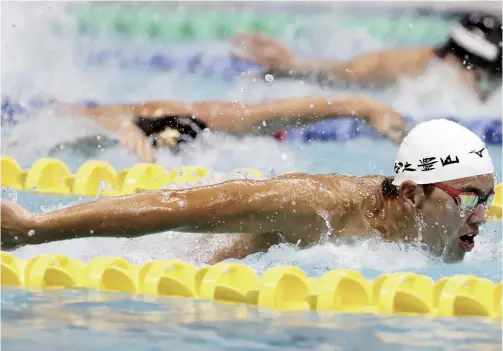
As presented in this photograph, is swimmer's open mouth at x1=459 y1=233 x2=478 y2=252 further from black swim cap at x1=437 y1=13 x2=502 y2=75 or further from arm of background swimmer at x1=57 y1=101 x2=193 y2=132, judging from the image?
black swim cap at x1=437 y1=13 x2=502 y2=75

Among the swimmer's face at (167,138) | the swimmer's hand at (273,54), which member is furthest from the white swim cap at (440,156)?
the swimmer's hand at (273,54)

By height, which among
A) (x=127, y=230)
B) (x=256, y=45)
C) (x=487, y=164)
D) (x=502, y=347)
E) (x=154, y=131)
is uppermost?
(x=256, y=45)

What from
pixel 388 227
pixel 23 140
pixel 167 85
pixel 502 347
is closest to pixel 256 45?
pixel 167 85

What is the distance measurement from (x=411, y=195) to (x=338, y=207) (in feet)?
0.79

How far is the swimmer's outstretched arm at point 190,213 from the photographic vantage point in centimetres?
288

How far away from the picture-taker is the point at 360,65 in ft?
27.3

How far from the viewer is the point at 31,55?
8.08 m

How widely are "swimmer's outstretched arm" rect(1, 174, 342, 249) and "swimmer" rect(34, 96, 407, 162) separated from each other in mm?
1213

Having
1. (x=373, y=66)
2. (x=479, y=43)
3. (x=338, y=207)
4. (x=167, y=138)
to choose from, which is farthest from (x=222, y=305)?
(x=373, y=66)

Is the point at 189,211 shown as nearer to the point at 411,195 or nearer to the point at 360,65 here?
the point at 411,195

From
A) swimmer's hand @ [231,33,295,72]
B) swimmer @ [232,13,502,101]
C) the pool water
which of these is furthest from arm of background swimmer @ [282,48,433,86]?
the pool water

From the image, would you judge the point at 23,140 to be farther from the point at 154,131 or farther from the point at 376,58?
the point at 376,58

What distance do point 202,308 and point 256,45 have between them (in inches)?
175

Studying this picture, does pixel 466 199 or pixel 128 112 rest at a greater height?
pixel 128 112
